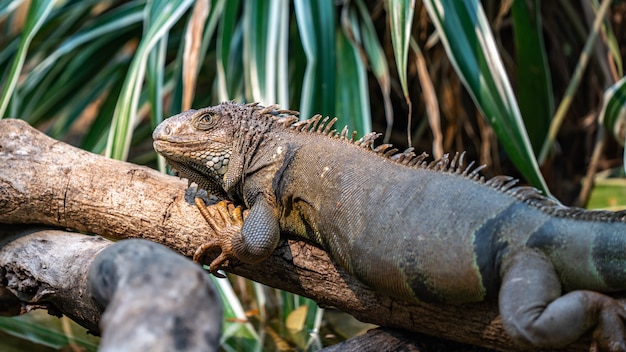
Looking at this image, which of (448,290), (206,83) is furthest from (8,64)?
(448,290)

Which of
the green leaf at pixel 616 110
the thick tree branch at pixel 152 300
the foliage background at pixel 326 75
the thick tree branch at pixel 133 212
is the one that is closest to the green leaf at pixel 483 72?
the foliage background at pixel 326 75

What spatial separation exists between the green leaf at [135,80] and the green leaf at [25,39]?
588mm

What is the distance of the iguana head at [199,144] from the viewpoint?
10.2 feet

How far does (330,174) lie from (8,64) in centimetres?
390

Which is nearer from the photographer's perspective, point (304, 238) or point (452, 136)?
point (304, 238)

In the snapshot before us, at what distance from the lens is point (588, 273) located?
227cm

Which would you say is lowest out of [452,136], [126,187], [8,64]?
[452,136]

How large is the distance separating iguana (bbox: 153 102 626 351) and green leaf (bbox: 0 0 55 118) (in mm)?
1444

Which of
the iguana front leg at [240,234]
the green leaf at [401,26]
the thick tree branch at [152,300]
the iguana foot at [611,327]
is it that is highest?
the green leaf at [401,26]

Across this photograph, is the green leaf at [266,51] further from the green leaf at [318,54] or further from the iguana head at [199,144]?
the iguana head at [199,144]

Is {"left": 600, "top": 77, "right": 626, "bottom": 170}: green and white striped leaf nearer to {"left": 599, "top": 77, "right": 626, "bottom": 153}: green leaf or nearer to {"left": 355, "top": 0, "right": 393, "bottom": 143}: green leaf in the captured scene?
{"left": 599, "top": 77, "right": 626, "bottom": 153}: green leaf

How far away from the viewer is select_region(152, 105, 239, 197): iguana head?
3119 mm

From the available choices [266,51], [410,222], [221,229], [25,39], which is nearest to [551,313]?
[410,222]

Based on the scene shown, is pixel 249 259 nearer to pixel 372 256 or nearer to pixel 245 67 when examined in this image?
pixel 372 256
